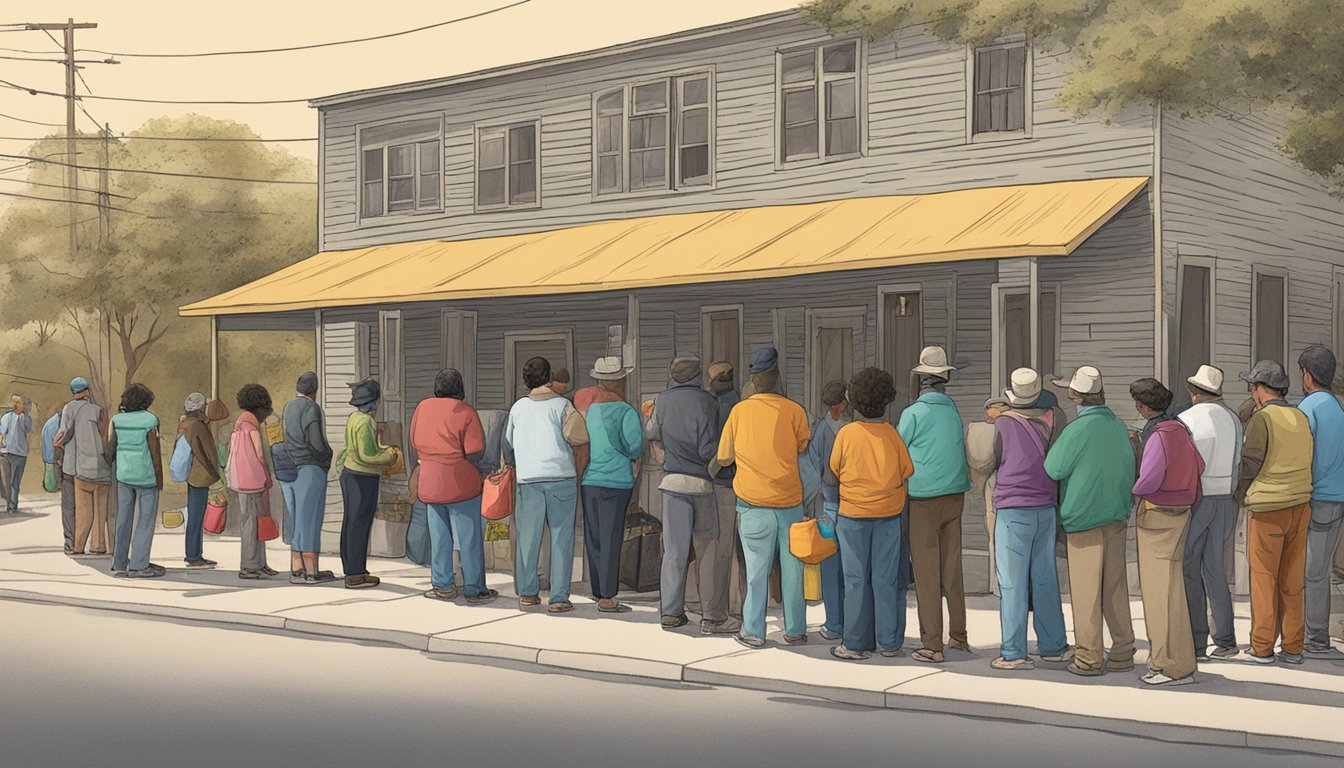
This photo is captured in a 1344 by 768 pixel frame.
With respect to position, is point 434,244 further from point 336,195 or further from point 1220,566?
point 1220,566

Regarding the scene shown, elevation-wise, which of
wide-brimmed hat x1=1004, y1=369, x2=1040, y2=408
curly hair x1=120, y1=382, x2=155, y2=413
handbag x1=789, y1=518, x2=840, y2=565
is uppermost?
wide-brimmed hat x1=1004, y1=369, x2=1040, y2=408

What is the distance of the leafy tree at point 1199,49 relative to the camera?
12945 millimetres

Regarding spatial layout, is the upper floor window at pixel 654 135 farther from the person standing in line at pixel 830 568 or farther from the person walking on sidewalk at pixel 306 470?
the person standing in line at pixel 830 568

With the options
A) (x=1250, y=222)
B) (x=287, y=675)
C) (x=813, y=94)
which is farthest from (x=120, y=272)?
(x=287, y=675)

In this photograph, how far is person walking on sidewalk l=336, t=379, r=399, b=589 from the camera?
14.3 metres

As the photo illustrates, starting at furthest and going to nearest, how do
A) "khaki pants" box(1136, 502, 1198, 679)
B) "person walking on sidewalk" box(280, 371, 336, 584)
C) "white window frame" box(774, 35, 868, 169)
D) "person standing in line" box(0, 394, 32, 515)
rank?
1. "person standing in line" box(0, 394, 32, 515)
2. "white window frame" box(774, 35, 868, 169)
3. "person walking on sidewalk" box(280, 371, 336, 584)
4. "khaki pants" box(1136, 502, 1198, 679)

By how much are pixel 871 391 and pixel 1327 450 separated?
314cm

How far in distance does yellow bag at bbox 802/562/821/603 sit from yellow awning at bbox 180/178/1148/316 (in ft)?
16.7

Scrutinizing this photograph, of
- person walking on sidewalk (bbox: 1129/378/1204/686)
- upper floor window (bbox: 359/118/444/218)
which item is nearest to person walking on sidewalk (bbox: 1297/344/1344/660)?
person walking on sidewalk (bbox: 1129/378/1204/686)

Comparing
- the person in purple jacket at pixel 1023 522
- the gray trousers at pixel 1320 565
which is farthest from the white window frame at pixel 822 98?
the gray trousers at pixel 1320 565

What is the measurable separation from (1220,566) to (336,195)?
19256mm

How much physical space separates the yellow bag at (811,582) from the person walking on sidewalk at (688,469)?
0.92 m

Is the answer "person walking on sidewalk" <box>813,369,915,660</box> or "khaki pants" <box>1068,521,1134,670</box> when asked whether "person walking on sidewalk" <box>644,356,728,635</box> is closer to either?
"person walking on sidewalk" <box>813,369,915,660</box>

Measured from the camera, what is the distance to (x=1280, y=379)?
10734 mm
